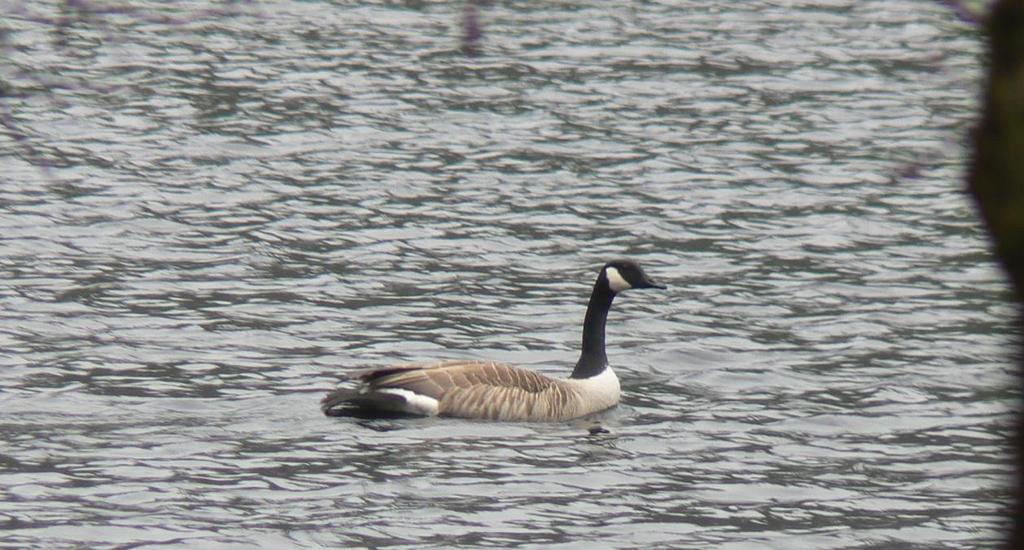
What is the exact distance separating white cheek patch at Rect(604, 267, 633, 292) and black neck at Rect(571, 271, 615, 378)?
1.5 inches

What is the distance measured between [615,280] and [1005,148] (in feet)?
40.6

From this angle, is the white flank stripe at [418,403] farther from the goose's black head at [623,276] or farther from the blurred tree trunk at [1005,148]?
the blurred tree trunk at [1005,148]

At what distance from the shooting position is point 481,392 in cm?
1514

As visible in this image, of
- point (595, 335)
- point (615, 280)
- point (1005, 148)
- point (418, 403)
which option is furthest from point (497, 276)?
point (1005, 148)

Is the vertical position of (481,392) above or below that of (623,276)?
below

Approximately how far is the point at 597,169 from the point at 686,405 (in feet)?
30.7

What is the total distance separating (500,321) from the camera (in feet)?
59.2

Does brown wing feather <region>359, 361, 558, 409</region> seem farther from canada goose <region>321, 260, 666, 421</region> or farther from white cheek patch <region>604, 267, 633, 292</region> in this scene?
white cheek patch <region>604, 267, 633, 292</region>

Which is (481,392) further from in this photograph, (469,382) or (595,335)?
(595,335)

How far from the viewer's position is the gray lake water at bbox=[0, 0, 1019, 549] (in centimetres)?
1257

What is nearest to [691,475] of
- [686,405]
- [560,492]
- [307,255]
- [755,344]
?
[560,492]

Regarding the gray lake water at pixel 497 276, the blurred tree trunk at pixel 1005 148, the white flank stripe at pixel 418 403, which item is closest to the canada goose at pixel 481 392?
the white flank stripe at pixel 418 403

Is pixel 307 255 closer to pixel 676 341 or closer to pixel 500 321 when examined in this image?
pixel 500 321

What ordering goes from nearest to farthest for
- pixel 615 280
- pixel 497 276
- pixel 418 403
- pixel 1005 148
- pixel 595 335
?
pixel 1005 148, pixel 418 403, pixel 595 335, pixel 615 280, pixel 497 276
